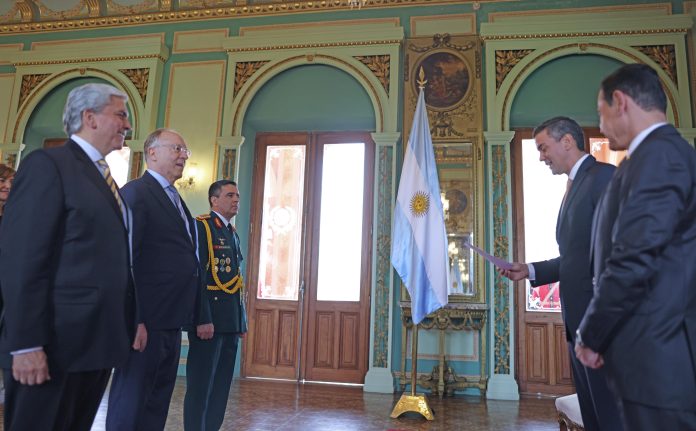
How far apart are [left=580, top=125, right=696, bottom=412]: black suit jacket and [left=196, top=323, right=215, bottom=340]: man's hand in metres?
1.72

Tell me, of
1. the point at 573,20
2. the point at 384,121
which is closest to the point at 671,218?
the point at 384,121

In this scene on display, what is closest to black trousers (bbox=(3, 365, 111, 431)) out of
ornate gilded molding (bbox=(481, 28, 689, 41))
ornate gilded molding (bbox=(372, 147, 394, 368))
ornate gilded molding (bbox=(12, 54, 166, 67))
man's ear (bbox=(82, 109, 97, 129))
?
man's ear (bbox=(82, 109, 97, 129))

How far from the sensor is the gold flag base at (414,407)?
3740mm

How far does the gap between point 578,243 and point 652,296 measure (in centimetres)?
68

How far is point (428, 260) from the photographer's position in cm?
401

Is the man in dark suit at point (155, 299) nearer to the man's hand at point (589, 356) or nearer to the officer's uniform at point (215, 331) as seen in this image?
the officer's uniform at point (215, 331)

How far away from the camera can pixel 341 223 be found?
5.61 m

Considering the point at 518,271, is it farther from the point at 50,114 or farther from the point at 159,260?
the point at 50,114

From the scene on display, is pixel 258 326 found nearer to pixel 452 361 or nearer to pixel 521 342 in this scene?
pixel 452 361

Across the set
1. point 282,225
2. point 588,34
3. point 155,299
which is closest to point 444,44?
point 588,34

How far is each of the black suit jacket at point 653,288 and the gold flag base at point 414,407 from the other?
2695mm

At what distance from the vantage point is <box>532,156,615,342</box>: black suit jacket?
181 cm

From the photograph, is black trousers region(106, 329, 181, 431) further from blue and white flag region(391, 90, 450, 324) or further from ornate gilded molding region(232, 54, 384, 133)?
ornate gilded molding region(232, 54, 384, 133)

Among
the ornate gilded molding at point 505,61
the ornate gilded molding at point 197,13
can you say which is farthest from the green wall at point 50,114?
the ornate gilded molding at point 505,61
